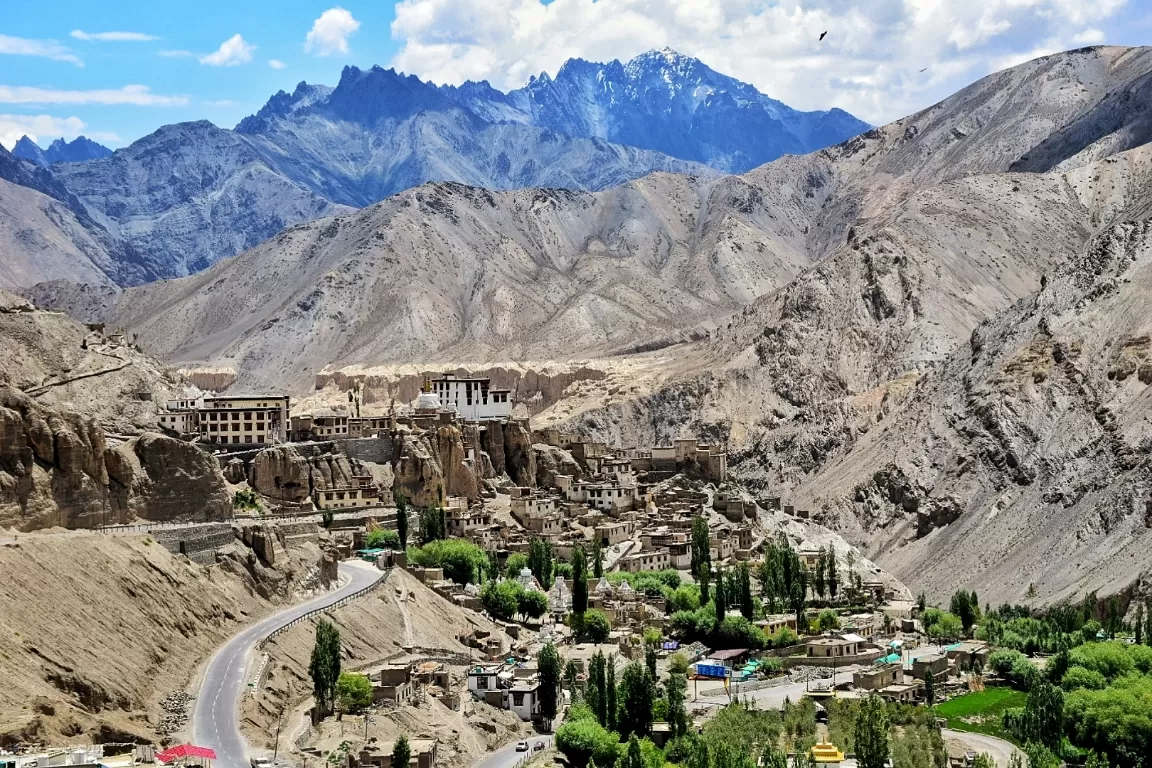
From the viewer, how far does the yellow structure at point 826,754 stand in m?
57.0

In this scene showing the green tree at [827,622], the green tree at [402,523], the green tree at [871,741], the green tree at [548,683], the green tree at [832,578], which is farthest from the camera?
the green tree at [832,578]

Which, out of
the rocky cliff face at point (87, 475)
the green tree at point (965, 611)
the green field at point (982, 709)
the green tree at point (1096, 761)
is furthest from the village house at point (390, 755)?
the green tree at point (965, 611)

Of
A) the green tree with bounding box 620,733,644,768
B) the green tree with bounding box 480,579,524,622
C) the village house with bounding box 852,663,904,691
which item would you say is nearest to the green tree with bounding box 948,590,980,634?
the village house with bounding box 852,663,904,691

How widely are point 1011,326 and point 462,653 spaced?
79.6m

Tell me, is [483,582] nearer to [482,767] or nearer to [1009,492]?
[482,767]

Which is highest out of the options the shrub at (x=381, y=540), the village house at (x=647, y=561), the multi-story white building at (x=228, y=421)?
the multi-story white building at (x=228, y=421)

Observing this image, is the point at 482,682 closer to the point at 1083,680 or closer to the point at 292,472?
the point at 1083,680

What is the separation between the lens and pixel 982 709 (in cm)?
6825

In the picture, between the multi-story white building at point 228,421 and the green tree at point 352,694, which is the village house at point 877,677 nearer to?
the green tree at point 352,694

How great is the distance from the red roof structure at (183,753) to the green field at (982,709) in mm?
28836

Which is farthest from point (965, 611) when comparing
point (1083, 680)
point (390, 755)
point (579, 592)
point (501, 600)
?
point (390, 755)

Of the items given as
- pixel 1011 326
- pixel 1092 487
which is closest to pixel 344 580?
pixel 1092 487

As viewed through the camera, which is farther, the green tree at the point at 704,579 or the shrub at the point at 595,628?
the green tree at the point at 704,579

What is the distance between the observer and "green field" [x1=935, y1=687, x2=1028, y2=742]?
214 ft
